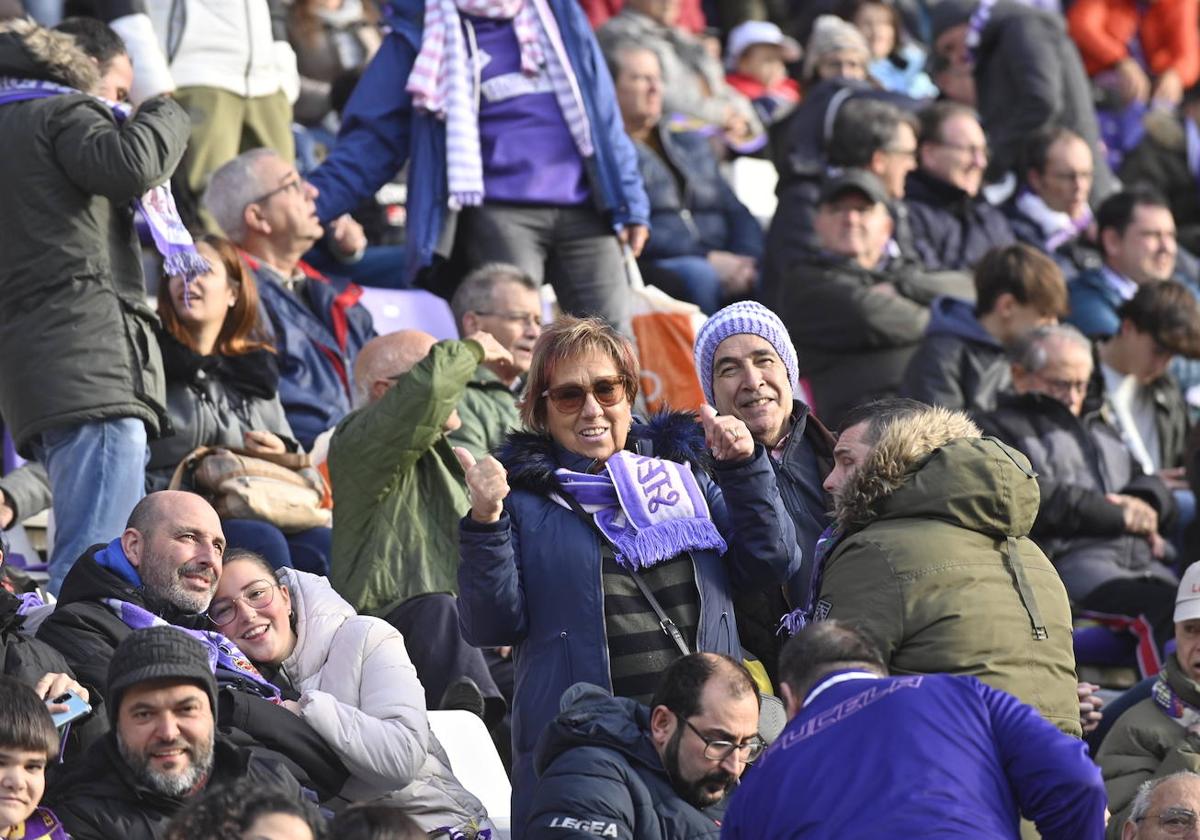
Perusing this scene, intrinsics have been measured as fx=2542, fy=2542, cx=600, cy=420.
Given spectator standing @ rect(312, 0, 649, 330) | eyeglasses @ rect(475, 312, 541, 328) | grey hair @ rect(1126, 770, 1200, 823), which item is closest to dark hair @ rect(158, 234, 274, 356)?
eyeglasses @ rect(475, 312, 541, 328)

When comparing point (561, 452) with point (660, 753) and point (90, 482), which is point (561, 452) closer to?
point (660, 753)

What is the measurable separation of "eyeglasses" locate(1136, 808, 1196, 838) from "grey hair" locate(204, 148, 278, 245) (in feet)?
16.0

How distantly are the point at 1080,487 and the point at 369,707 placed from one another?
4.00m

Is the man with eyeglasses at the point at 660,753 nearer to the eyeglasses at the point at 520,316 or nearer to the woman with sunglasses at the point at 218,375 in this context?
the woman with sunglasses at the point at 218,375

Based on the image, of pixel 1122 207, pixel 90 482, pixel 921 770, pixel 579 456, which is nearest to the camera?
pixel 921 770

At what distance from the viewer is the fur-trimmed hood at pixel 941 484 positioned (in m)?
6.22

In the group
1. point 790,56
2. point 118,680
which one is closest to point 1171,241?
point 790,56

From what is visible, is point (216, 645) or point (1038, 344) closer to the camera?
point (216, 645)

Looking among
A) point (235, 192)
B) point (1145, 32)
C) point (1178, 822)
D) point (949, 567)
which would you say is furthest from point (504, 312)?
point (1145, 32)

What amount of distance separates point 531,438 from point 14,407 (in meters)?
2.32

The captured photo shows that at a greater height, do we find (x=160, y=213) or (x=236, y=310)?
(x=160, y=213)

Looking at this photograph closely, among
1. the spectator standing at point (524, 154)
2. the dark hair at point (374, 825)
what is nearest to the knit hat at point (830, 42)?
the spectator standing at point (524, 154)

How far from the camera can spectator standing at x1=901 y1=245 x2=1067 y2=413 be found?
1074 centimetres

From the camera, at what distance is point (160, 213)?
8.81 meters
